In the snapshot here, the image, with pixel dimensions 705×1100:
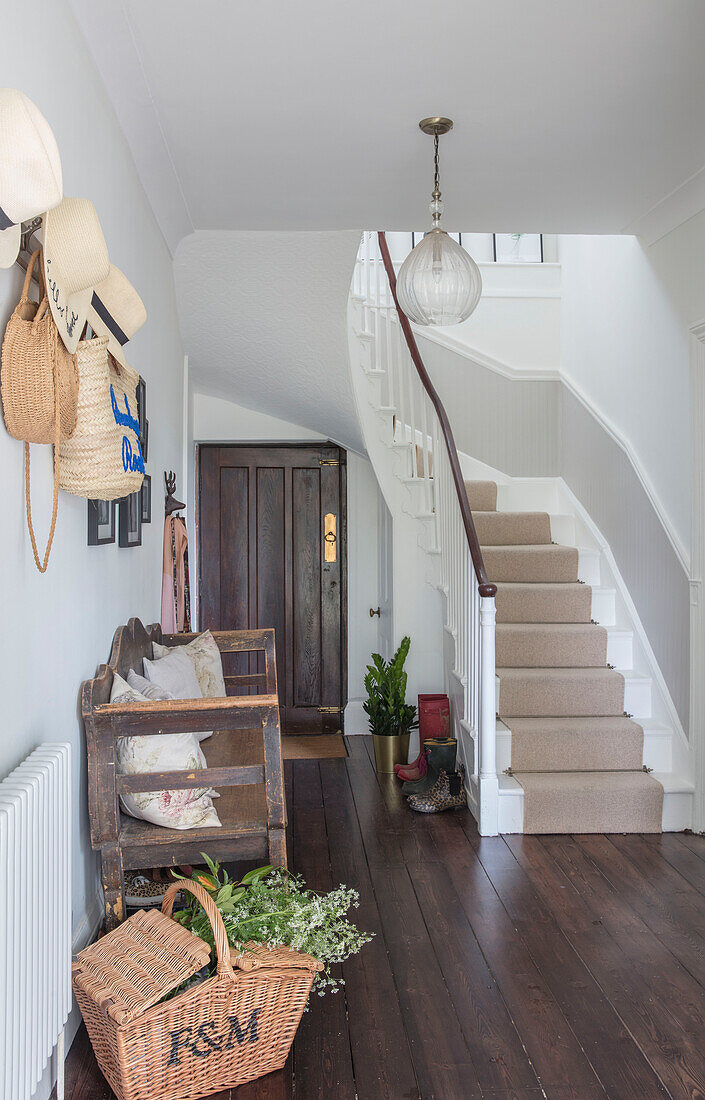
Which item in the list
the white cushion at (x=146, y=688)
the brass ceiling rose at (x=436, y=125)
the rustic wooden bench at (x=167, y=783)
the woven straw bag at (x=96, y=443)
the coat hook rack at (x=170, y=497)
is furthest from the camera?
the coat hook rack at (x=170, y=497)

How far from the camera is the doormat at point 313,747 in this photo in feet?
17.1

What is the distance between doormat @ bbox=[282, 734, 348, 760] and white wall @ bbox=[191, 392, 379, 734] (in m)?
0.49

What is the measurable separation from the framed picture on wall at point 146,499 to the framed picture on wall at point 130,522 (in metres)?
0.10

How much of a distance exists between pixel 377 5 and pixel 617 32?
2.36 ft

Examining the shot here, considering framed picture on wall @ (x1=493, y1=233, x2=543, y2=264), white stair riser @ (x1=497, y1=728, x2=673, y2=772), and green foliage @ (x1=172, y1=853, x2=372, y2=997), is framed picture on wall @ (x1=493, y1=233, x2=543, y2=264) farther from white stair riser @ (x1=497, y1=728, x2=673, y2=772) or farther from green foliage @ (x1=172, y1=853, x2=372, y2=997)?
green foliage @ (x1=172, y1=853, x2=372, y2=997)

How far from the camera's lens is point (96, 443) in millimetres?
1942

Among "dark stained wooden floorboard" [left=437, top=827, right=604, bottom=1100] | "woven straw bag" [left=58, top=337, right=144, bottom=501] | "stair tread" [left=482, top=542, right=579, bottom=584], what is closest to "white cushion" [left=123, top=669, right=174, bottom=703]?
"woven straw bag" [left=58, top=337, right=144, bottom=501]

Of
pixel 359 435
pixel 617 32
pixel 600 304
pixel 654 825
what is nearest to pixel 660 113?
pixel 617 32

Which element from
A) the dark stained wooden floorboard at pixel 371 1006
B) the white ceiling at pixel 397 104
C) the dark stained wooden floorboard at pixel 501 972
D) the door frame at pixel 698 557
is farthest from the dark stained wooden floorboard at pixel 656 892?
the white ceiling at pixel 397 104

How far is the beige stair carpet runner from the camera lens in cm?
367

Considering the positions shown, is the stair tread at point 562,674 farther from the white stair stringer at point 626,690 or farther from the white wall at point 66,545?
the white wall at point 66,545

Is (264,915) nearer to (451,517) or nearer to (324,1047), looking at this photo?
(324,1047)

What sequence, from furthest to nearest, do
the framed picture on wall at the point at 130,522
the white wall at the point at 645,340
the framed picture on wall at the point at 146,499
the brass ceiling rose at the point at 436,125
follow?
the white wall at the point at 645,340 < the framed picture on wall at the point at 146,499 < the brass ceiling rose at the point at 436,125 < the framed picture on wall at the point at 130,522

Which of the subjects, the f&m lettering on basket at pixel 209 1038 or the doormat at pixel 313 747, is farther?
the doormat at pixel 313 747
